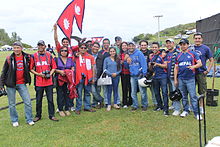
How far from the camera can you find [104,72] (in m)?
6.02

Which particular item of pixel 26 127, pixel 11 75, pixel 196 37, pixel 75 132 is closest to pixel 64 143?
pixel 75 132

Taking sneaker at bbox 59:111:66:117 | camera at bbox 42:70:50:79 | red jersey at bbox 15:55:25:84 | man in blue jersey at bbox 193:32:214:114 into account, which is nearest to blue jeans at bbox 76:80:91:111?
sneaker at bbox 59:111:66:117

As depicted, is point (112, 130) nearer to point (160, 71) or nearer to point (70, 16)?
point (160, 71)

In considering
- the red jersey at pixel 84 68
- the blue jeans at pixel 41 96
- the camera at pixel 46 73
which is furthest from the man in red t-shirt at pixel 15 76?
the red jersey at pixel 84 68

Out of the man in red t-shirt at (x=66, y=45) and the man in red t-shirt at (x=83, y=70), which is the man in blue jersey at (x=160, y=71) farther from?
the man in red t-shirt at (x=66, y=45)

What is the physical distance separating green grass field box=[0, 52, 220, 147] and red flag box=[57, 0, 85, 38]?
2539 millimetres

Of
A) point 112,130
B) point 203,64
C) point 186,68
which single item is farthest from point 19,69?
point 203,64

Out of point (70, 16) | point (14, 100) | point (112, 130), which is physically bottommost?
point (112, 130)

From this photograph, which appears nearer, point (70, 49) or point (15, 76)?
point (15, 76)

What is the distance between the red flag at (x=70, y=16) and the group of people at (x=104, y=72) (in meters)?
0.33

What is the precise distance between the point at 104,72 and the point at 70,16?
6.48 ft

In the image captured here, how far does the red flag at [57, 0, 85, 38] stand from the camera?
19.2ft

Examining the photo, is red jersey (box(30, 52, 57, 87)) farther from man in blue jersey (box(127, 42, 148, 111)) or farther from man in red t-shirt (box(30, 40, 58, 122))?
man in blue jersey (box(127, 42, 148, 111))

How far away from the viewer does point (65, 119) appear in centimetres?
538
